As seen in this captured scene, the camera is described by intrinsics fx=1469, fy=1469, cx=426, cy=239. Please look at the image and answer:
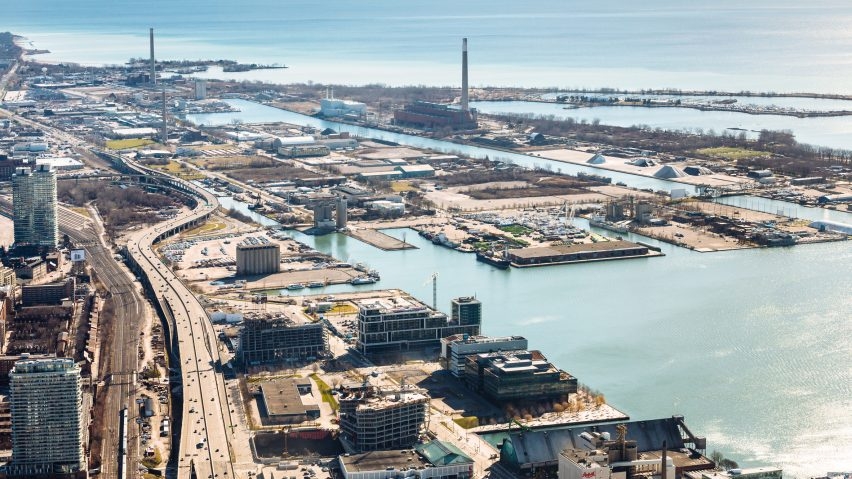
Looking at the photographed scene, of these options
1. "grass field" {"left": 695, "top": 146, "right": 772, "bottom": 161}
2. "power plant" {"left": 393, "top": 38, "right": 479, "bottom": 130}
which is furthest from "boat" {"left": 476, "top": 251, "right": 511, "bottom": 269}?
"power plant" {"left": 393, "top": 38, "right": 479, "bottom": 130}

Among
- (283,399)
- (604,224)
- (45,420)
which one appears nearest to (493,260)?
(604,224)

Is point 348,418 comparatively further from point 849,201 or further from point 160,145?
point 160,145

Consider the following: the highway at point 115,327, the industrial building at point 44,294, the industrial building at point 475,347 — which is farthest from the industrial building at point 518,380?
the industrial building at point 44,294

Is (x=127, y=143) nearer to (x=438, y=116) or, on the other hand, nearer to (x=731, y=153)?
(x=438, y=116)

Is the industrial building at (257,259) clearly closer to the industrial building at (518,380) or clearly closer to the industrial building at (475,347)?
the industrial building at (475,347)

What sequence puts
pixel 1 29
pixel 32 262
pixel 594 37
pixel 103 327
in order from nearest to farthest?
pixel 103 327
pixel 32 262
pixel 594 37
pixel 1 29

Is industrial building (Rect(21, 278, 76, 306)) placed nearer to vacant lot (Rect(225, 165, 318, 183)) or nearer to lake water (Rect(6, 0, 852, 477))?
lake water (Rect(6, 0, 852, 477))

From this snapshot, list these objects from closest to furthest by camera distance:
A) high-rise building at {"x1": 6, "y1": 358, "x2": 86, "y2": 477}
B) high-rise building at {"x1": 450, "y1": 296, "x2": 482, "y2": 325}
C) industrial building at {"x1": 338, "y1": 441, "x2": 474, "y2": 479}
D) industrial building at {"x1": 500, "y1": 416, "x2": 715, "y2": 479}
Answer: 1. industrial building at {"x1": 500, "y1": 416, "x2": 715, "y2": 479}
2. industrial building at {"x1": 338, "y1": 441, "x2": 474, "y2": 479}
3. high-rise building at {"x1": 6, "y1": 358, "x2": 86, "y2": 477}
4. high-rise building at {"x1": 450, "y1": 296, "x2": 482, "y2": 325}

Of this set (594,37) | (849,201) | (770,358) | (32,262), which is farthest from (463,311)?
(594,37)
